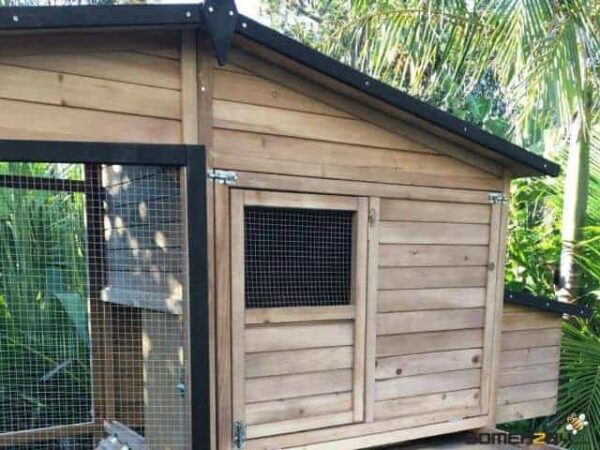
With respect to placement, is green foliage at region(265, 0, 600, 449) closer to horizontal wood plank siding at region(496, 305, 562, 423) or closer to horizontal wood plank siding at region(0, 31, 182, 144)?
horizontal wood plank siding at region(496, 305, 562, 423)

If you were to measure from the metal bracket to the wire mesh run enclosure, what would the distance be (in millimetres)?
399

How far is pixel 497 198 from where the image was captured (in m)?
2.28

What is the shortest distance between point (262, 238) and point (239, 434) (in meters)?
0.71

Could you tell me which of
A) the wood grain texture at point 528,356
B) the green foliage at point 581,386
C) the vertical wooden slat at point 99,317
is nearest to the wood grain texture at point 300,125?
the vertical wooden slat at point 99,317

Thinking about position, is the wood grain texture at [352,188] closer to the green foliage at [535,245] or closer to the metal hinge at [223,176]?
the metal hinge at [223,176]

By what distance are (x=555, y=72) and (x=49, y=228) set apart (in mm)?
2768

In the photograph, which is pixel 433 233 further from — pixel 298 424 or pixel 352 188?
pixel 298 424

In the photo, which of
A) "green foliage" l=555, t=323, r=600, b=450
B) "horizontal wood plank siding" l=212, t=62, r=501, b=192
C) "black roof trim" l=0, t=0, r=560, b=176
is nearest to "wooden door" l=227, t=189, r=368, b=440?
"horizontal wood plank siding" l=212, t=62, r=501, b=192

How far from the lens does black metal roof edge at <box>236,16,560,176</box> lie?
1.59m

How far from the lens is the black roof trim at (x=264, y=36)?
1.29 meters

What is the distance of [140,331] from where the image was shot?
7.22 ft

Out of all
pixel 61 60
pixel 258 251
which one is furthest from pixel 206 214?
pixel 61 60

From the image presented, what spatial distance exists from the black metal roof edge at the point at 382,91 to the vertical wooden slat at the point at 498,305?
0.17 meters

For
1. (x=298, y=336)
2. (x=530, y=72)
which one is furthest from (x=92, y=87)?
(x=530, y=72)
